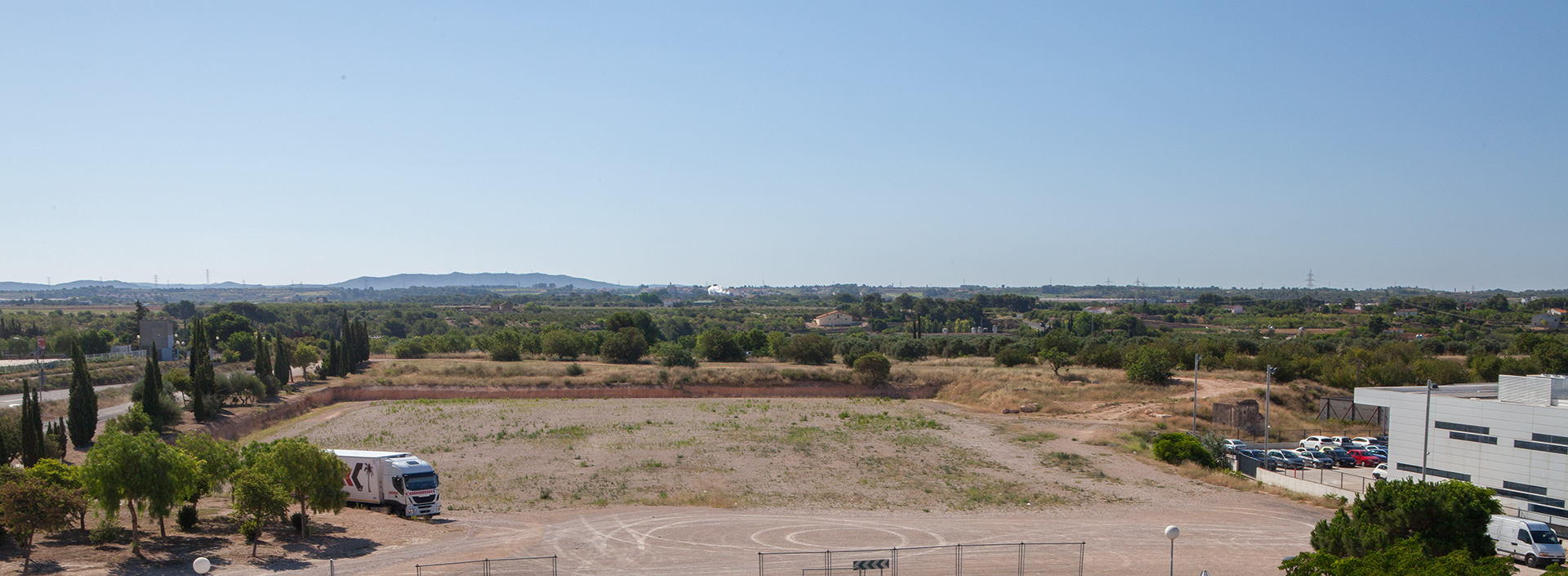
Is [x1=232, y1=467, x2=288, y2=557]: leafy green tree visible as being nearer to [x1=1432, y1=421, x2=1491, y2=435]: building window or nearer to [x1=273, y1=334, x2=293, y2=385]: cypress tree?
[x1=1432, y1=421, x2=1491, y2=435]: building window

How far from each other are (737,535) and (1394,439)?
69.2 feet

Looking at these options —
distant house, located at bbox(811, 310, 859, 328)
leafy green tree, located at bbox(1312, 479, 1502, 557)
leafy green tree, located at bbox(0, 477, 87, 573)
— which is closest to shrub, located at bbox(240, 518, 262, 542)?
leafy green tree, located at bbox(0, 477, 87, 573)

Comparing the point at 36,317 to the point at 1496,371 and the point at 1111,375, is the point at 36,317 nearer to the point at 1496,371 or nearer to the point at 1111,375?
the point at 1111,375

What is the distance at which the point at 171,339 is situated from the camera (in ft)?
256

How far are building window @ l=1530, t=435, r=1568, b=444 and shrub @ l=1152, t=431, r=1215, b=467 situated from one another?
38.5 ft

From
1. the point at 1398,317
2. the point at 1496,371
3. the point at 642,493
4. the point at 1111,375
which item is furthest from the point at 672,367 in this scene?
the point at 1398,317

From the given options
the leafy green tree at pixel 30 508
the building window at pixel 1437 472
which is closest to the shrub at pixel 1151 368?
the building window at pixel 1437 472

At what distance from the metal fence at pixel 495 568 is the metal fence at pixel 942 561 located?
4805mm

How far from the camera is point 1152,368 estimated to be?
56.4m

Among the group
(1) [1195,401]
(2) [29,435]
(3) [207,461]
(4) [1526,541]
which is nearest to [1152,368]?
(1) [1195,401]

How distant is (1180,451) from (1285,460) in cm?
390

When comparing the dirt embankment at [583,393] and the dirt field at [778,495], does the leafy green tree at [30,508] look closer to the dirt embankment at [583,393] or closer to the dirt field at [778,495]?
the dirt field at [778,495]

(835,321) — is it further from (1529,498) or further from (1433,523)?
(1433,523)

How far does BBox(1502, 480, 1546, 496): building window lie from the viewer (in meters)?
23.3
